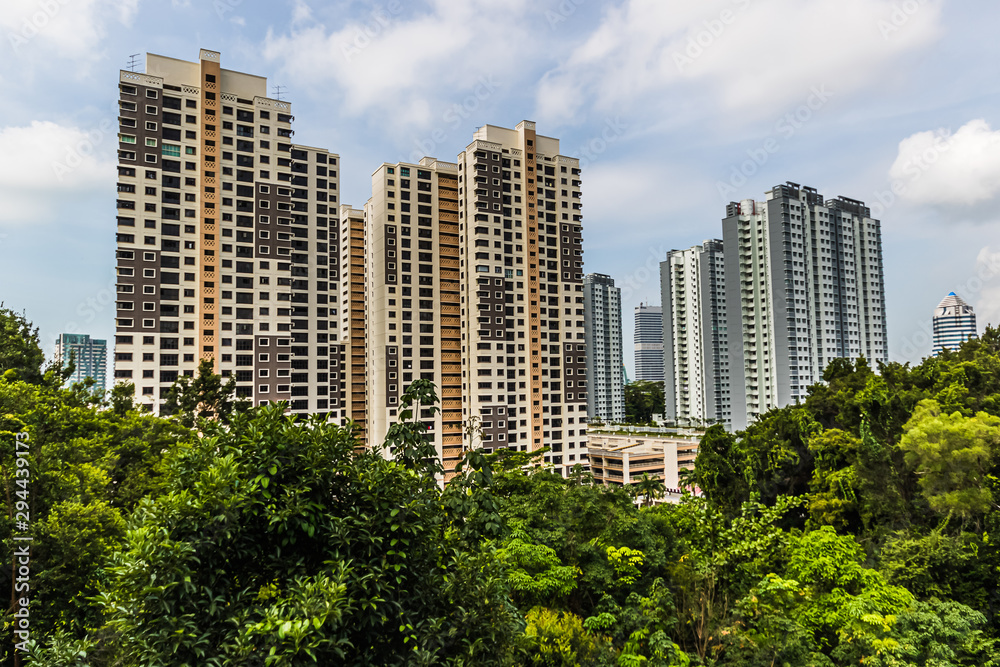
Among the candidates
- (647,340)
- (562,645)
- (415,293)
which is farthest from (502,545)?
(647,340)

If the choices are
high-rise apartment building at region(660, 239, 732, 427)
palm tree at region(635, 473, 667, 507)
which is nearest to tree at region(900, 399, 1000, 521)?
palm tree at region(635, 473, 667, 507)

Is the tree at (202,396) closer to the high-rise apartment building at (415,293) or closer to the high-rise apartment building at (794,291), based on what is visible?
the high-rise apartment building at (415,293)

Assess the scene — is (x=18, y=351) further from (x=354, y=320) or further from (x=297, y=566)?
(x=354, y=320)

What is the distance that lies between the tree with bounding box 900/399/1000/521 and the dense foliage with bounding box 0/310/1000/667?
56 millimetres

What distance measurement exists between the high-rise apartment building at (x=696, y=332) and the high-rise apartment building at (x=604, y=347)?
34.5 ft

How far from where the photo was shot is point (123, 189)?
31.9m

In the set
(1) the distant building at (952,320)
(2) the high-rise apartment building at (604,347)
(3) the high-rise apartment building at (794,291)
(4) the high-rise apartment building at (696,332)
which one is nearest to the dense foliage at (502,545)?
Result: (3) the high-rise apartment building at (794,291)

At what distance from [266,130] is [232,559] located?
37622 mm

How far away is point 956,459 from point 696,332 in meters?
61.0

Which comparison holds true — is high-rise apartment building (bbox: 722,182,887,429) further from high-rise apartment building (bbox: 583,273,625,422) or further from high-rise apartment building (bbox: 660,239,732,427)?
high-rise apartment building (bbox: 583,273,625,422)

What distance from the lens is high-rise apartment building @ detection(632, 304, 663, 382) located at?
432ft

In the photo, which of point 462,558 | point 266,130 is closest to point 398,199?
point 266,130

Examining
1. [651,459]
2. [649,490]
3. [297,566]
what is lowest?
[651,459]

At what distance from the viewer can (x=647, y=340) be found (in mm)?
132250
